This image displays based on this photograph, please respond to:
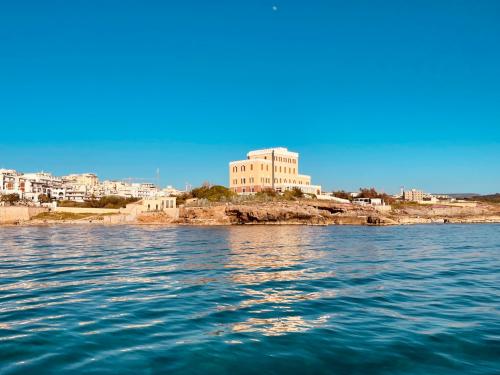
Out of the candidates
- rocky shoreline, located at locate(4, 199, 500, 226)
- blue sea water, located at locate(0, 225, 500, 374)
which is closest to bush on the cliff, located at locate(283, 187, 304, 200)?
rocky shoreline, located at locate(4, 199, 500, 226)

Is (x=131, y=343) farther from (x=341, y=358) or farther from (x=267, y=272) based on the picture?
(x=267, y=272)

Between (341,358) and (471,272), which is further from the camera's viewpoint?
(471,272)

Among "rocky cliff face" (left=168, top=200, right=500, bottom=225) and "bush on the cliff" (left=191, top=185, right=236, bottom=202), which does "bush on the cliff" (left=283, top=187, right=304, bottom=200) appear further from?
"bush on the cliff" (left=191, top=185, right=236, bottom=202)

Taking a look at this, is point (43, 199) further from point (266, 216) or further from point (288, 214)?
point (288, 214)

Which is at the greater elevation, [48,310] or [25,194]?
[25,194]

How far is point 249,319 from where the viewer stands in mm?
11273

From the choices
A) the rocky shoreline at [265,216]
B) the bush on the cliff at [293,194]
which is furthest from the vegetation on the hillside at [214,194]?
the bush on the cliff at [293,194]

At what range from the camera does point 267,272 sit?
64.9 ft

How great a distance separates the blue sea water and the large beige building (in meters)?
99.9

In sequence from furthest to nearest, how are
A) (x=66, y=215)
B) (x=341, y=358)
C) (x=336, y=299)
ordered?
(x=66, y=215) < (x=336, y=299) < (x=341, y=358)

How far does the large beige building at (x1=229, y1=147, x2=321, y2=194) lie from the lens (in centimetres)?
12125

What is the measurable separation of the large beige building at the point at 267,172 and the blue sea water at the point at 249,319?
328 ft

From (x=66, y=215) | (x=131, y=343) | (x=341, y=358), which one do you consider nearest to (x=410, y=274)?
(x=341, y=358)

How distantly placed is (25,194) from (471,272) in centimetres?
16727
